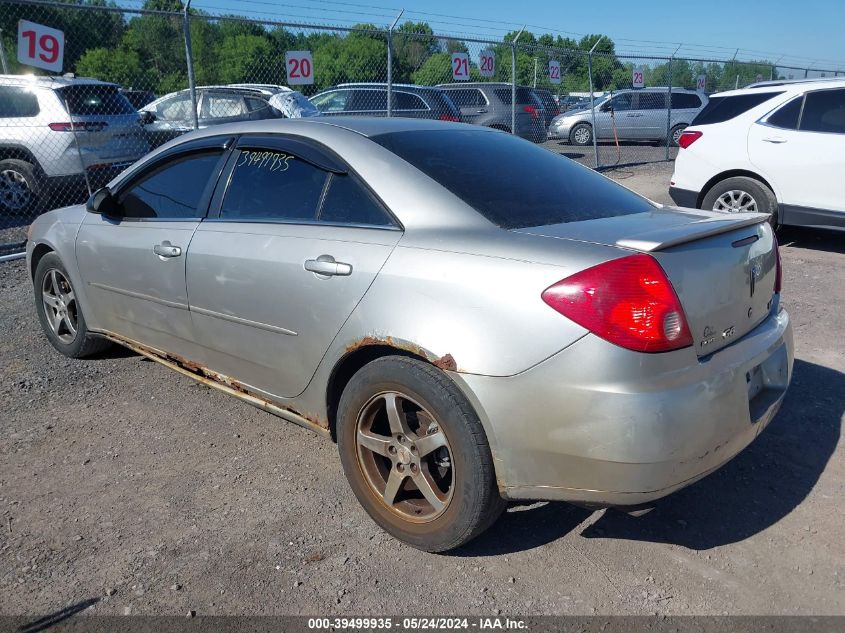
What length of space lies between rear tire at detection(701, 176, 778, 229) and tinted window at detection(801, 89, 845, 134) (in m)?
0.71

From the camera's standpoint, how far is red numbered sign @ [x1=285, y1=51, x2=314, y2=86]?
9.67 meters

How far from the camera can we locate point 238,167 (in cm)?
359

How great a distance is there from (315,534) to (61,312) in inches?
112

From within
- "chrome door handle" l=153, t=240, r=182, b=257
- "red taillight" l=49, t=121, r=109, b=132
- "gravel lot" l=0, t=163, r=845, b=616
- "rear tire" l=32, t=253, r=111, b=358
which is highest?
"red taillight" l=49, t=121, r=109, b=132

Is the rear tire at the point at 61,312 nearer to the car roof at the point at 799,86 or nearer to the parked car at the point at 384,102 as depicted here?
the car roof at the point at 799,86

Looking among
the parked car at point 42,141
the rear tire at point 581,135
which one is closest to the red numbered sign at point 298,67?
the parked car at point 42,141

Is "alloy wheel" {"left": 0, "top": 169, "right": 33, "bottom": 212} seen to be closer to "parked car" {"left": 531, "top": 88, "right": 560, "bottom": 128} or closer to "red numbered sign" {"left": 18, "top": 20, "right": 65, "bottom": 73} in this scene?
"red numbered sign" {"left": 18, "top": 20, "right": 65, "bottom": 73}

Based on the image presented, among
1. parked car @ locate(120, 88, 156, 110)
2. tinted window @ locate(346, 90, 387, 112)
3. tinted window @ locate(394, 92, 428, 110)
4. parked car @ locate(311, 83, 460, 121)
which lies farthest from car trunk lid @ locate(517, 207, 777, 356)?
parked car @ locate(120, 88, 156, 110)

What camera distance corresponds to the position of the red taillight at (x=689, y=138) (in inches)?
319

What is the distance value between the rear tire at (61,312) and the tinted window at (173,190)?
835mm

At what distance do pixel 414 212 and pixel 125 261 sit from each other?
1.95m

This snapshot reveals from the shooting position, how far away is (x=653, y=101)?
21.9 metres

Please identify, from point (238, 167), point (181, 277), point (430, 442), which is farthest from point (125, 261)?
point (430, 442)

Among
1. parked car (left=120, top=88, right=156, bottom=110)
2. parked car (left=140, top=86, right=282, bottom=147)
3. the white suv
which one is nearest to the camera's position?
the white suv
